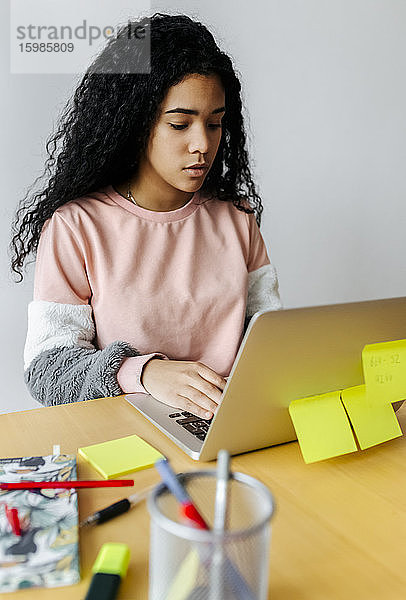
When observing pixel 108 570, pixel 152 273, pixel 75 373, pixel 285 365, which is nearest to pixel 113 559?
pixel 108 570

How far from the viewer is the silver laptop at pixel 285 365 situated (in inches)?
23.0

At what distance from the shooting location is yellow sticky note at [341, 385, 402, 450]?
0.70m

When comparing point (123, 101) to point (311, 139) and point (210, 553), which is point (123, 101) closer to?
point (311, 139)

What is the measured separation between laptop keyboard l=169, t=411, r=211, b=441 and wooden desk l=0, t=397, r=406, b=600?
0.04 meters

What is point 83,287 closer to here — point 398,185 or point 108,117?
point 108,117

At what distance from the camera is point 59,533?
0.50m

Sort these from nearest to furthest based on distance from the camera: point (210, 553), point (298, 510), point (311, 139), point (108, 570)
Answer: point (210, 553) < point (108, 570) < point (298, 510) < point (311, 139)

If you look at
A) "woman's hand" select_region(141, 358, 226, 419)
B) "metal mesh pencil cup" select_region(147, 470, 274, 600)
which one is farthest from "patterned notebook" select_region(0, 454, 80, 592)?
"woman's hand" select_region(141, 358, 226, 419)

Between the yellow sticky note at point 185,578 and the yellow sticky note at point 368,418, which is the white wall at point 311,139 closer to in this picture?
the yellow sticky note at point 368,418

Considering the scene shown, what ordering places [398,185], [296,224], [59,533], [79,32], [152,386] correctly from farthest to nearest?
1. [398,185]
2. [296,224]
3. [79,32]
4. [152,386]
5. [59,533]

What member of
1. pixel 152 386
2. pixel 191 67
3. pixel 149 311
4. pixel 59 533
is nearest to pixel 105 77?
pixel 191 67

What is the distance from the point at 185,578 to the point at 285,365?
0.30 meters

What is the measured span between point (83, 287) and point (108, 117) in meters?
0.34

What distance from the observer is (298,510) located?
0.58 meters
